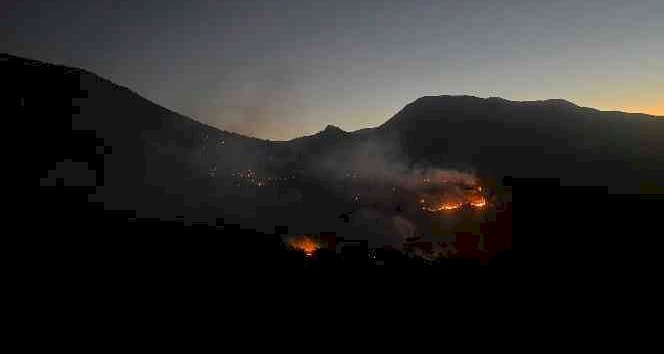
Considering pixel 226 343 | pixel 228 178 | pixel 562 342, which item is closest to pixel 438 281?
pixel 562 342

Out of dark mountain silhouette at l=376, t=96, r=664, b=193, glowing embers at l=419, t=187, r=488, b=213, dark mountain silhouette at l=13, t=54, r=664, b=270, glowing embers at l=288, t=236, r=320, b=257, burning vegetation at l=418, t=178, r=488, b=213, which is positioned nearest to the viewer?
glowing embers at l=288, t=236, r=320, b=257

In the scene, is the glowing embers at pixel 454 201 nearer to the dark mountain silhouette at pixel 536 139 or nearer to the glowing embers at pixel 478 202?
the glowing embers at pixel 478 202

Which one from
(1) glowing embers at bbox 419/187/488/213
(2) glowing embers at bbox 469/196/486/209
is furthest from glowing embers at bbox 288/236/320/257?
(2) glowing embers at bbox 469/196/486/209

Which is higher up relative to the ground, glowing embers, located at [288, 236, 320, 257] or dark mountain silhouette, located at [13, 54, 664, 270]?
dark mountain silhouette, located at [13, 54, 664, 270]

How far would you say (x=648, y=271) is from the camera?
2661cm

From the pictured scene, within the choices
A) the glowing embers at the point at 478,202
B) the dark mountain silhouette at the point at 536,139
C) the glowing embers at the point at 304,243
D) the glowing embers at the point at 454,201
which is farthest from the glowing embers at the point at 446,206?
the dark mountain silhouette at the point at 536,139

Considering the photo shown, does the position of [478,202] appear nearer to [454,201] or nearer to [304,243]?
[454,201]

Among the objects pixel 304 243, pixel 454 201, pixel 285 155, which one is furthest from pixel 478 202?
pixel 285 155

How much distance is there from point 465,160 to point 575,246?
268 ft

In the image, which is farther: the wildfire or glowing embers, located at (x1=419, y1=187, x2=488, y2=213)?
glowing embers, located at (x1=419, y1=187, x2=488, y2=213)

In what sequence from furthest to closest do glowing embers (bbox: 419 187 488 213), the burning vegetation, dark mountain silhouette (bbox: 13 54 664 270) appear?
the burning vegetation < glowing embers (bbox: 419 187 488 213) < dark mountain silhouette (bbox: 13 54 664 270)

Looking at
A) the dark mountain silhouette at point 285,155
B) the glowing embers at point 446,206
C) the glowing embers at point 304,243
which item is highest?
the dark mountain silhouette at point 285,155

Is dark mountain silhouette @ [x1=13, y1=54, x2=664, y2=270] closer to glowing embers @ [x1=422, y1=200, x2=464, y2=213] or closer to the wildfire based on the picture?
glowing embers @ [x1=422, y1=200, x2=464, y2=213]

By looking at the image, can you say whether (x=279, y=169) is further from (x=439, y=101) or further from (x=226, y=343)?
(x=439, y=101)
